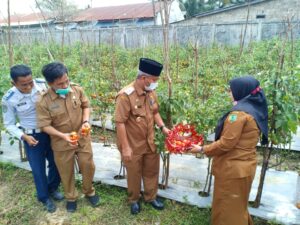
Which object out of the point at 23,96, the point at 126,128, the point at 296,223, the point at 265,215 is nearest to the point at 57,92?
the point at 23,96

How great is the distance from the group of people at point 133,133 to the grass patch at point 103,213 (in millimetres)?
89

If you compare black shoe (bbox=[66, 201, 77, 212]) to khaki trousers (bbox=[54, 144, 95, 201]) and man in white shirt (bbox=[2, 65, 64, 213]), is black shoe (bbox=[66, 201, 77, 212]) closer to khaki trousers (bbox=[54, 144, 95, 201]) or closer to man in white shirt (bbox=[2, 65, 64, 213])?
Answer: khaki trousers (bbox=[54, 144, 95, 201])

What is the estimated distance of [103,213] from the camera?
3.20 meters

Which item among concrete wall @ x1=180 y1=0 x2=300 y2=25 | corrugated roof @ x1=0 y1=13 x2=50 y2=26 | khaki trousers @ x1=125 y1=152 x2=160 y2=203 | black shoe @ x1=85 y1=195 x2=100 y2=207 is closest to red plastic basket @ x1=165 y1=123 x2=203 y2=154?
khaki trousers @ x1=125 y1=152 x2=160 y2=203

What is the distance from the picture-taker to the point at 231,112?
92.3 inches

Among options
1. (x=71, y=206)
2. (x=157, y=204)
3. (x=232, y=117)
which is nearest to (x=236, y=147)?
(x=232, y=117)

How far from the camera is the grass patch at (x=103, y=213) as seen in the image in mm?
3072

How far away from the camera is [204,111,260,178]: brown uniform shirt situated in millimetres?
2303

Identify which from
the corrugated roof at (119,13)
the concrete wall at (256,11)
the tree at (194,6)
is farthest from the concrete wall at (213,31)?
the tree at (194,6)

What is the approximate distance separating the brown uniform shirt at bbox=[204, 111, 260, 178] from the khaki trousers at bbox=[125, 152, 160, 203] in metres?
0.70

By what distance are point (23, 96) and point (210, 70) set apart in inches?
283

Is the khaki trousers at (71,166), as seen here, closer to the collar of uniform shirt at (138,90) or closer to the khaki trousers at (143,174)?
the khaki trousers at (143,174)

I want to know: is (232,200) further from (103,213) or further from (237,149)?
(103,213)

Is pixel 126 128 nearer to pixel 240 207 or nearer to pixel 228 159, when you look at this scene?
pixel 228 159
